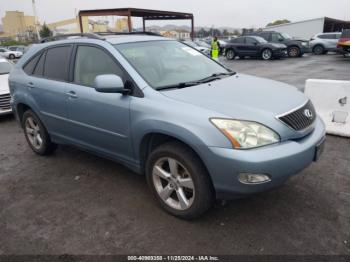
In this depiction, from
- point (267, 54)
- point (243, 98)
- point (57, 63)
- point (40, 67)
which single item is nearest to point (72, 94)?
point (57, 63)

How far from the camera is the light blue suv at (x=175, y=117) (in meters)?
2.56

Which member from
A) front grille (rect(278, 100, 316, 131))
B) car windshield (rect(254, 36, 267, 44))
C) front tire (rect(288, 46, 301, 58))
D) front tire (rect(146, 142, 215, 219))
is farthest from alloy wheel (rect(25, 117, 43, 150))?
front tire (rect(288, 46, 301, 58))

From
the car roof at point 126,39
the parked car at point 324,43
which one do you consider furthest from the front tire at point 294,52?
the car roof at point 126,39

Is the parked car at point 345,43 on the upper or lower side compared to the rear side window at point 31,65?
lower

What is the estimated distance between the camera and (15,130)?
6.50m

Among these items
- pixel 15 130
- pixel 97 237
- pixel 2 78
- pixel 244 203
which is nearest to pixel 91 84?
pixel 97 237

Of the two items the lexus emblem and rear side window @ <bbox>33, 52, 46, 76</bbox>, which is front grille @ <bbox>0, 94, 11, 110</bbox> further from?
the lexus emblem

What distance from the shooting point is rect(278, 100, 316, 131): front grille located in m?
2.74

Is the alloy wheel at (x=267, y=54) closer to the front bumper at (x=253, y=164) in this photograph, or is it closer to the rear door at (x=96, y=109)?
the rear door at (x=96, y=109)

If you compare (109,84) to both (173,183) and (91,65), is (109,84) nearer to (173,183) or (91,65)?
(91,65)

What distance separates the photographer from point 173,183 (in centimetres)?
302

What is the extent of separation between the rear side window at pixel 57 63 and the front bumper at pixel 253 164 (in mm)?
2398

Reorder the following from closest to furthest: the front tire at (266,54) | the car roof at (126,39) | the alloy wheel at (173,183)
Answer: the alloy wheel at (173,183) < the car roof at (126,39) < the front tire at (266,54)

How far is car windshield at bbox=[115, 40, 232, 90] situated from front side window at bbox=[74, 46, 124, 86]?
18cm
